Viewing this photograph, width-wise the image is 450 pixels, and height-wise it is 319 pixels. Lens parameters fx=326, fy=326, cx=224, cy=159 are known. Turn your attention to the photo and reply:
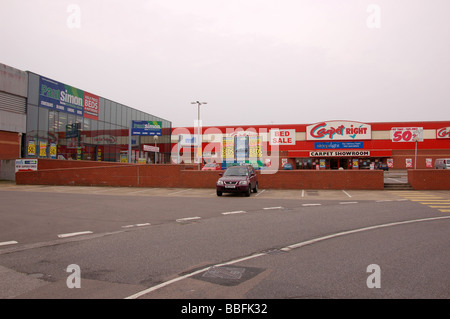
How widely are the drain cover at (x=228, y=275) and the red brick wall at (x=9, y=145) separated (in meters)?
30.4

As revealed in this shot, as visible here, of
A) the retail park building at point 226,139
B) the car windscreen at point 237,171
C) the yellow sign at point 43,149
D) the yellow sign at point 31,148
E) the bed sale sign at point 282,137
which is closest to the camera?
the car windscreen at point 237,171

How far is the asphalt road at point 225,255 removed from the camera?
447cm

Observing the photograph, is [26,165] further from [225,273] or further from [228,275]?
[228,275]

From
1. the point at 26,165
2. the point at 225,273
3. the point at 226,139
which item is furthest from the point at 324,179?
the point at 226,139

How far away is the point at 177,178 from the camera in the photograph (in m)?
24.5

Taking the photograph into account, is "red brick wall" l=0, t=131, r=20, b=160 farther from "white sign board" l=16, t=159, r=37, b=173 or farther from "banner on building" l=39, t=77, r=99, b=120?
"banner on building" l=39, t=77, r=99, b=120

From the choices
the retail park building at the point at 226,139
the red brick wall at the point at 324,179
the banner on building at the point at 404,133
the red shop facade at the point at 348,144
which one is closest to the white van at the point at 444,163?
the retail park building at the point at 226,139

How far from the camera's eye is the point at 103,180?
84.1ft

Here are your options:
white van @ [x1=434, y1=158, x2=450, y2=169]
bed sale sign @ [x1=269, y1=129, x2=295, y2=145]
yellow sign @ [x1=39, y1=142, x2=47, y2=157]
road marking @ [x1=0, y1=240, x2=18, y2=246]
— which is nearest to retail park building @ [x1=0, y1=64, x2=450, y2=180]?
bed sale sign @ [x1=269, y1=129, x2=295, y2=145]

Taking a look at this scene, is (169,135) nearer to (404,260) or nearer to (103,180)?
(103,180)

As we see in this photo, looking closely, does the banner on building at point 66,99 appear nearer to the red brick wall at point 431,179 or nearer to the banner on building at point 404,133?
the red brick wall at point 431,179

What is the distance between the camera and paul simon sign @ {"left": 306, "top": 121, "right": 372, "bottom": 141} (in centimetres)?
4653
